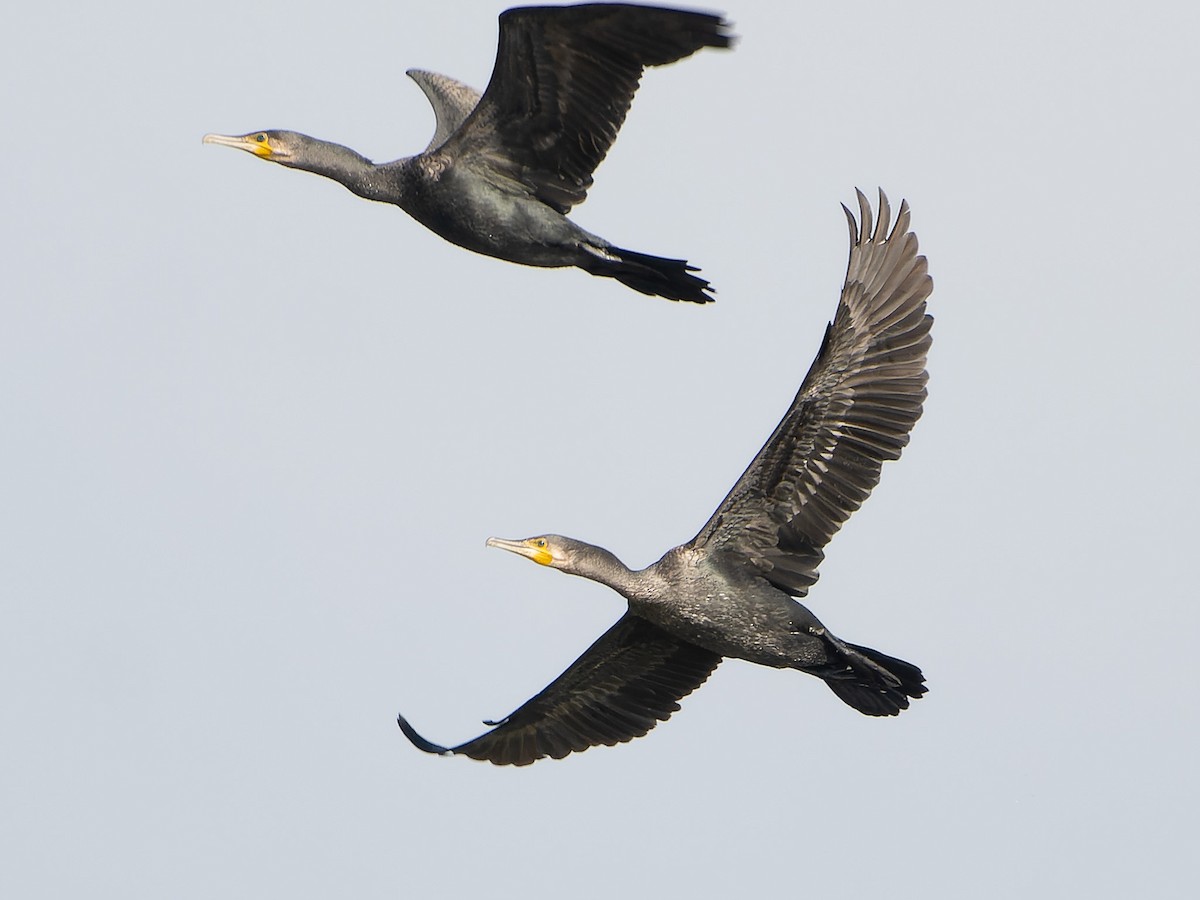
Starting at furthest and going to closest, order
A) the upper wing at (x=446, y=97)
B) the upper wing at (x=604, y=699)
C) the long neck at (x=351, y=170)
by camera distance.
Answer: the upper wing at (x=446, y=97), the upper wing at (x=604, y=699), the long neck at (x=351, y=170)

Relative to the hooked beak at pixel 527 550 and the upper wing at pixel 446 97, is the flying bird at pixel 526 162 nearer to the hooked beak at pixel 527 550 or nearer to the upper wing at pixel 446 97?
the hooked beak at pixel 527 550

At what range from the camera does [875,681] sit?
546 inches

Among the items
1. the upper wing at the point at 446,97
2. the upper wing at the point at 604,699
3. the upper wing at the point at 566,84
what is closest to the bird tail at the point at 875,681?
the upper wing at the point at 604,699

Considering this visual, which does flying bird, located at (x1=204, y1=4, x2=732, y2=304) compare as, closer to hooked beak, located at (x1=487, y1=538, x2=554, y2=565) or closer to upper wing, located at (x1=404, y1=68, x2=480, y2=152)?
hooked beak, located at (x1=487, y1=538, x2=554, y2=565)

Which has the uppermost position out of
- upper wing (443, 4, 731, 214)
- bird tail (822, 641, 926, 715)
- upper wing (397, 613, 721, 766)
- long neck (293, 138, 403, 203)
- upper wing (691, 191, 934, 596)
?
upper wing (443, 4, 731, 214)

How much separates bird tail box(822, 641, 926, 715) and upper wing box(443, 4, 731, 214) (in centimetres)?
307

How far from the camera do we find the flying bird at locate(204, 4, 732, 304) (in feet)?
44.9

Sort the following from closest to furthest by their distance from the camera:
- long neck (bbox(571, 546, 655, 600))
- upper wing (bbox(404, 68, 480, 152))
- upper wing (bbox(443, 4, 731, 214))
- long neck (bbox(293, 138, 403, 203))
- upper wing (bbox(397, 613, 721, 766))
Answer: upper wing (bbox(443, 4, 731, 214)) < long neck (bbox(571, 546, 655, 600)) < long neck (bbox(293, 138, 403, 203)) < upper wing (bbox(397, 613, 721, 766)) < upper wing (bbox(404, 68, 480, 152))

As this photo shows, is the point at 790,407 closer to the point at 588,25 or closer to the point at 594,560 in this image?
the point at 594,560

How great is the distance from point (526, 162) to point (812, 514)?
102 inches

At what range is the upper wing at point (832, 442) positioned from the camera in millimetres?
13664

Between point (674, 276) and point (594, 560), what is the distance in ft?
5.52

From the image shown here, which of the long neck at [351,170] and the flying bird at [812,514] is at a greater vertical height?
the long neck at [351,170]

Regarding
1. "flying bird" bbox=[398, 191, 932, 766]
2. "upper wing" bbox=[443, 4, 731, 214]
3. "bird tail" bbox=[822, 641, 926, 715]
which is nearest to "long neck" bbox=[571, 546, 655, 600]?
"flying bird" bbox=[398, 191, 932, 766]
